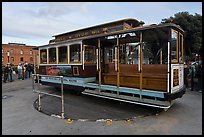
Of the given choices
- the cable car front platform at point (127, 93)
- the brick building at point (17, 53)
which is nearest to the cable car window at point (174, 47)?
the cable car front platform at point (127, 93)

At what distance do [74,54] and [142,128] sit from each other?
475cm

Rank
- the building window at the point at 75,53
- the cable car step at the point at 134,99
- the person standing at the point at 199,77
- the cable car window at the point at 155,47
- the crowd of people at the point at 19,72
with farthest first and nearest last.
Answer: the crowd of people at the point at 19,72, the person standing at the point at 199,77, the building window at the point at 75,53, the cable car window at the point at 155,47, the cable car step at the point at 134,99

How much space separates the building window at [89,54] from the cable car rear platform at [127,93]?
2.87 ft

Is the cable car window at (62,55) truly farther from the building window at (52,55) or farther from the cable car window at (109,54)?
the cable car window at (109,54)

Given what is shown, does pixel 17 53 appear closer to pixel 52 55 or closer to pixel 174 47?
pixel 52 55

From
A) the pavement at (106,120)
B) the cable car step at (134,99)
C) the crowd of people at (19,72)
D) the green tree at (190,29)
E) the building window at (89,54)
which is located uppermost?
the green tree at (190,29)

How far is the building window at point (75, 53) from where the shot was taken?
7.78 meters

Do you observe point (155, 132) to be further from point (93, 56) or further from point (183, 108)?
point (93, 56)

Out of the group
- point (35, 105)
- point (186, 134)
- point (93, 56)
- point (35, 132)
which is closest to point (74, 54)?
point (93, 56)

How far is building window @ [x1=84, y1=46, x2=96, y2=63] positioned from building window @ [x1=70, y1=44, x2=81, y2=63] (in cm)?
31

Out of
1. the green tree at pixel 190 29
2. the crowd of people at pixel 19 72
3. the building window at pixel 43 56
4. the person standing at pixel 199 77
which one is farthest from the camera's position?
the crowd of people at pixel 19 72

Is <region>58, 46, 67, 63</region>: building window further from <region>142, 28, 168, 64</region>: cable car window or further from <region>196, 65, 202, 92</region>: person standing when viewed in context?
<region>196, 65, 202, 92</region>: person standing

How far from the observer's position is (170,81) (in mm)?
5055

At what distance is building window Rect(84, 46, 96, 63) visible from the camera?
7.80 meters
